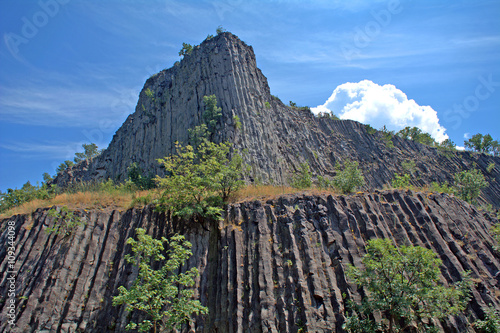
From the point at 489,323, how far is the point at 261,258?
8487 millimetres

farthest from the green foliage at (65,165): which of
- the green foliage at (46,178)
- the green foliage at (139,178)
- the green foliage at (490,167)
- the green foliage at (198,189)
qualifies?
the green foliage at (490,167)

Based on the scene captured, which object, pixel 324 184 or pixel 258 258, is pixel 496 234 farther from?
pixel 324 184

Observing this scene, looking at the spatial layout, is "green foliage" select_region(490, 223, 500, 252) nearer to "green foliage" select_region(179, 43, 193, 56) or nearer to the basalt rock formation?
the basalt rock formation

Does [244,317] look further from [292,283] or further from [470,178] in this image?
[470,178]

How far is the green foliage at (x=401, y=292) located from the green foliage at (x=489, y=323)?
0.77m

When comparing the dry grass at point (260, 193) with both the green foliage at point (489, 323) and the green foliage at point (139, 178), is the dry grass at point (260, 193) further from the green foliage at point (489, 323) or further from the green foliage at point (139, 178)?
the green foliage at point (139, 178)

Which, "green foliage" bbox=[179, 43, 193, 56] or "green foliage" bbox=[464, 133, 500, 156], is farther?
"green foliage" bbox=[464, 133, 500, 156]

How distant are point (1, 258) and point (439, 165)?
57.6 m

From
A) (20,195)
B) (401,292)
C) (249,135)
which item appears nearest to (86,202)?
(20,195)

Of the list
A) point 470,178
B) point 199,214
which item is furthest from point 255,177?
point 470,178

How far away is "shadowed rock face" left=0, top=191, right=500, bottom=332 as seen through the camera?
1187cm

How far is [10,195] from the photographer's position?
22953 millimetres

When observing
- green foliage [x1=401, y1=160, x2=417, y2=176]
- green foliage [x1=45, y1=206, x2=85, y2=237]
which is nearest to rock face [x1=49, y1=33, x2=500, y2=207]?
green foliage [x1=401, y1=160, x2=417, y2=176]

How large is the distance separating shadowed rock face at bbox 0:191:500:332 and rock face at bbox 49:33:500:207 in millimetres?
11213
